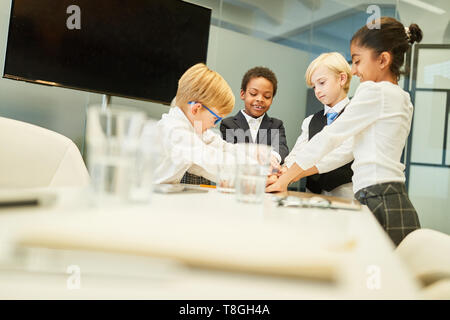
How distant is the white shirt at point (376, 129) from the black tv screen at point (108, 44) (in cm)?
192

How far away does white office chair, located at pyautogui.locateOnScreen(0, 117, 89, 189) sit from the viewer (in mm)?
1103

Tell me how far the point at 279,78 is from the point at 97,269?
3.83 metres

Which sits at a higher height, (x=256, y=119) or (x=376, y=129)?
(x=256, y=119)

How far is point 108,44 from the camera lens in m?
2.61

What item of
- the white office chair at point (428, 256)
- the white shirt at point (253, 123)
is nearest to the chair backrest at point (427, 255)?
the white office chair at point (428, 256)

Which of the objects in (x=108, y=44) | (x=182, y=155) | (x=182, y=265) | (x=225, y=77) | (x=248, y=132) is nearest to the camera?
(x=182, y=265)

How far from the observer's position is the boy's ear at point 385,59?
1.30 meters

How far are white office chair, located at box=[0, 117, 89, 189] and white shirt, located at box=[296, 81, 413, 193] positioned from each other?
885mm

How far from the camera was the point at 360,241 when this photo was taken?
441 mm

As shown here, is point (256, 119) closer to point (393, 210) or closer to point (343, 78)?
point (343, 78)

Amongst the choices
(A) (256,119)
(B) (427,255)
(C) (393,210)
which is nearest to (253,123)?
(A) (256,119)

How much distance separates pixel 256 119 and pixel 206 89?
4.15 feet

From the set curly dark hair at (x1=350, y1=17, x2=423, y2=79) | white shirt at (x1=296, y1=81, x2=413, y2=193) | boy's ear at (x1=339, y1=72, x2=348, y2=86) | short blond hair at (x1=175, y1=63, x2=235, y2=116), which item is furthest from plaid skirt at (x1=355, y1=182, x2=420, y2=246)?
boy's ear at (x1=339, y1=72, x2=348, y2=86)

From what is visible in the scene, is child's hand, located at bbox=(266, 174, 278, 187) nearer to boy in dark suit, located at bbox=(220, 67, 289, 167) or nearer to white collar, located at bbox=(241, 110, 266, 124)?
boy in dark suit, located at bbox=(220, 67, 289, 167)
